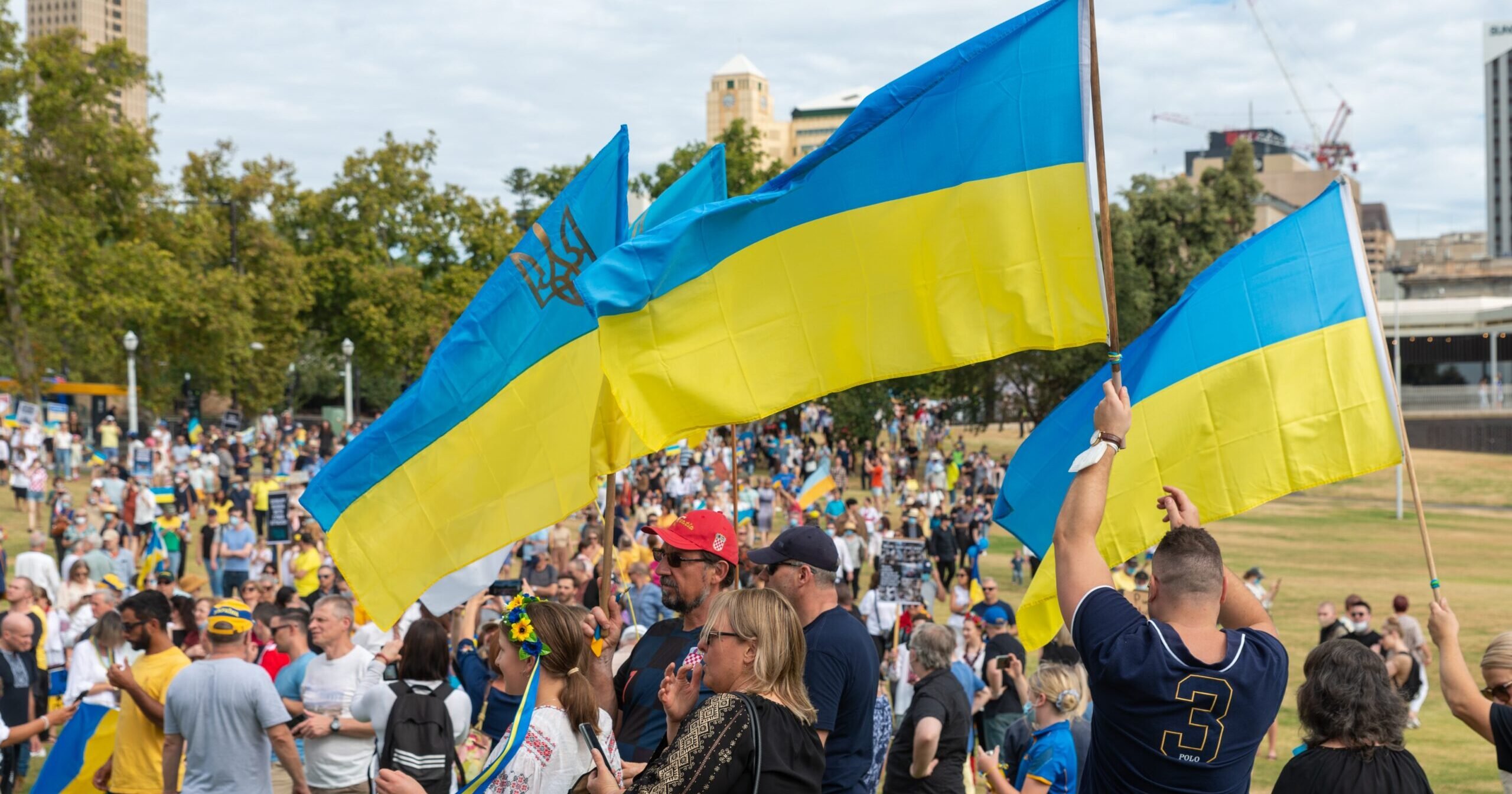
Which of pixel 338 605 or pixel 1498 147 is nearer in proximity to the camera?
pixel 338 605

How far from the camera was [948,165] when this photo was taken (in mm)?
5379

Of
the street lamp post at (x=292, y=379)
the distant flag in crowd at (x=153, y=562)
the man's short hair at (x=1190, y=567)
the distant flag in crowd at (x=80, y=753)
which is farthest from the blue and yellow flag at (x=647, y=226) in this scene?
the street lamp post at (x=292, y=379)

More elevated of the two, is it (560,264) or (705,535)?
(560,264)

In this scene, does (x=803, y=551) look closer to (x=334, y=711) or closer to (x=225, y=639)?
(x=225, y=639)

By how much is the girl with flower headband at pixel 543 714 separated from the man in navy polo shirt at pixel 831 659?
2.34ft

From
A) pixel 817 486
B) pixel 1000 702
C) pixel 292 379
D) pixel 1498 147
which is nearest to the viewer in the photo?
pixel 1000 702

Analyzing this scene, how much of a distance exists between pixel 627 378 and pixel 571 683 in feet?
5.35

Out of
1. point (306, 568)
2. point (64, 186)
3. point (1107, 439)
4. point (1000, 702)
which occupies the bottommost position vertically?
point (1000, 702)

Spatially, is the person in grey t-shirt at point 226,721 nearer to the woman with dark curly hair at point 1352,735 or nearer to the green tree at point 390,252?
the woman with dark curly hair at point 1352,735

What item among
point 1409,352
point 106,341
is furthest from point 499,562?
point 1409,352

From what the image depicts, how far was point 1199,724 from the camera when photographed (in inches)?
130

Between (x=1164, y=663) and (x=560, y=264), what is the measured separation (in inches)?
159

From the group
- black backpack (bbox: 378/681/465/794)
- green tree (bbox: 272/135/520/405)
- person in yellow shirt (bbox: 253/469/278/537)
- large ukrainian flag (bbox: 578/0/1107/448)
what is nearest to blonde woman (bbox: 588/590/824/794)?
large ukrainian flag (bbox: 578/0/1107/448)

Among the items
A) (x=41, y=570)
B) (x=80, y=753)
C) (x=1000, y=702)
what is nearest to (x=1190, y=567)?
(x=1000, y=702)
